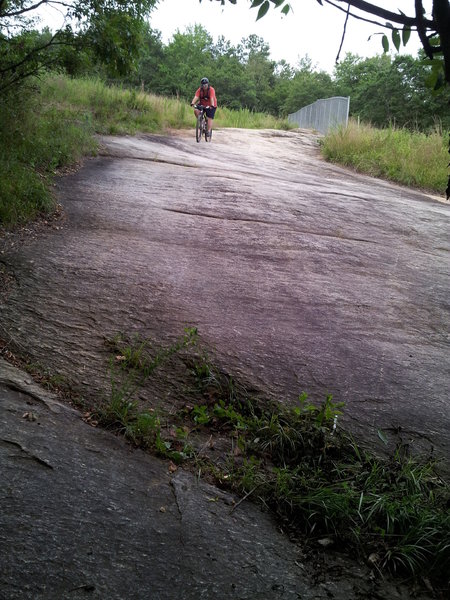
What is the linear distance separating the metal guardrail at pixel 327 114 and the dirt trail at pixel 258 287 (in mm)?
10891

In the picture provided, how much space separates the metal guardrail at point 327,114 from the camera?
2027 centimetres

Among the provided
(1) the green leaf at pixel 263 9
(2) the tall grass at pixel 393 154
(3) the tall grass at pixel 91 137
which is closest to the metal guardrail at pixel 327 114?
(3) the tall grass at pixel 91 137

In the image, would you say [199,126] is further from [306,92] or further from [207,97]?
[306,92]

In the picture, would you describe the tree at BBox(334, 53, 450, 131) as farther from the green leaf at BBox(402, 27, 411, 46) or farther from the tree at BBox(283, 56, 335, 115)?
the green leaf at BBox(402, 27, 411, 46)

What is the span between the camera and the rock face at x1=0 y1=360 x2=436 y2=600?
1900 millimetres

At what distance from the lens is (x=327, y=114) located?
76.8 ft

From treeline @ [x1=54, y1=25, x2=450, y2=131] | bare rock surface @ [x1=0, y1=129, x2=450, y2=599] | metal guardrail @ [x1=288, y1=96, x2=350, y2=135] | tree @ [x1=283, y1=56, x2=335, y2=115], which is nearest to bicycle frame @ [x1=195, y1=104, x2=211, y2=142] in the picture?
metal guardrail @ [x1=288, y1=96, x2=350, y2=135]

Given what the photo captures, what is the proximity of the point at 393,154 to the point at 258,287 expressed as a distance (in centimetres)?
1012

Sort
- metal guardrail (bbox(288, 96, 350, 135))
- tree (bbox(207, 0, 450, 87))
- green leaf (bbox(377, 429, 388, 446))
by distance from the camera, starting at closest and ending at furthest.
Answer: tree (bbox(207, 0, 450, 87)) < green leaf (bbox(377, 429, 388, 446)) < metal guardrail (bbox(288, 96, 350, 135))

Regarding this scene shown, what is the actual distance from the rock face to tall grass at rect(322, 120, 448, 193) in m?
10.8

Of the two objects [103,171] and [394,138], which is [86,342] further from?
[394,138]

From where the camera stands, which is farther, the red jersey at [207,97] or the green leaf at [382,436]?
the red jersey at [207,97]

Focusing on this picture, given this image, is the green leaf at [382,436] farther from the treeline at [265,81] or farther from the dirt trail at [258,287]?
the treeline at [265,81]

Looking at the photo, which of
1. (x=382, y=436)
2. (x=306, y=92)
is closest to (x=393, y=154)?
(x=382, y=436)
